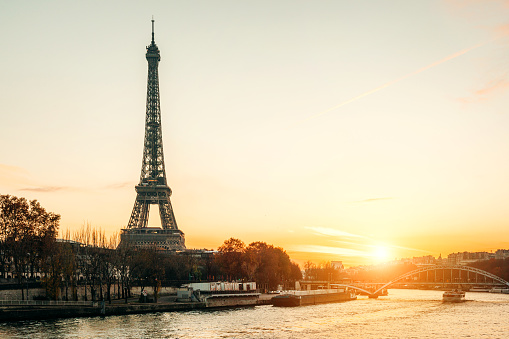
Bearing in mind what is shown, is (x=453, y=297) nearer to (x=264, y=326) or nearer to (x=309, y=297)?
(x=309, y=297)

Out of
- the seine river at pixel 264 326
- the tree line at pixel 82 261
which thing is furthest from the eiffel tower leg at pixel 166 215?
the seine river at pixel 264 326

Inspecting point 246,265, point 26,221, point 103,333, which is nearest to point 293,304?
point 246,265

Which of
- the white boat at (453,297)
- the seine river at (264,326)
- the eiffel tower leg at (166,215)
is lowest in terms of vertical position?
the white boat at (453,297)

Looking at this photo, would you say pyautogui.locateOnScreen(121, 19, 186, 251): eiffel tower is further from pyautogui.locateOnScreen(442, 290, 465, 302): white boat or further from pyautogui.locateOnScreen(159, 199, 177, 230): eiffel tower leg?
pyautogui.locateOnScreen(442, 290, 465, 302): white boat

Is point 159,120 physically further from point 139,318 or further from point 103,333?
point 103,333

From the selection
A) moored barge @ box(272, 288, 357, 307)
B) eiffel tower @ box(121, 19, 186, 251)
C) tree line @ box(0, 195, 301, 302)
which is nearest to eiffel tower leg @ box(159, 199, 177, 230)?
eiffel tower @ box(121, 19, 186, 251)

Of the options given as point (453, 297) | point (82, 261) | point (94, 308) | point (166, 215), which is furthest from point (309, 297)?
point (166, 215)

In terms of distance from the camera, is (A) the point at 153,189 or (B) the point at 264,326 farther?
(A) the point at 153,189

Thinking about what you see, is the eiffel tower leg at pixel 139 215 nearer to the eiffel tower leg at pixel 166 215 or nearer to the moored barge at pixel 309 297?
the eiffel tower leg at pixel 166 215
